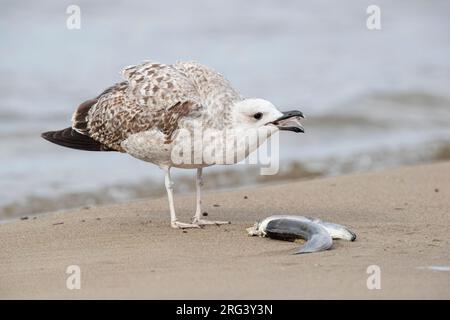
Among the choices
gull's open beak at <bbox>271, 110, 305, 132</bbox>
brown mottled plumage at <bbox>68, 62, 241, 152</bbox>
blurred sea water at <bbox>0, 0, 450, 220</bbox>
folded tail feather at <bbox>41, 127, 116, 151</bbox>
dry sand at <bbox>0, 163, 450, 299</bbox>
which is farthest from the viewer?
blurred sea water at <bbox>0, 0, 450, 220</bbox>

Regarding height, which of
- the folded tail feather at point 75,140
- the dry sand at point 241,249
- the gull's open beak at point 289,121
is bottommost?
the dry sand at point 241,249

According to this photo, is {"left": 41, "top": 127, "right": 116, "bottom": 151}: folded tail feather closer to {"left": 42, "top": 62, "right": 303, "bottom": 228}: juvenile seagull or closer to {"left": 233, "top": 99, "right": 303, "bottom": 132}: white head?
{"left": 42, "top": 62, "right": 303, "bottom": 228}: juvenile seagull

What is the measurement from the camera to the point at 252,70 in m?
18.0

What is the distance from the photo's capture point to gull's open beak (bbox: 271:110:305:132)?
7422mm

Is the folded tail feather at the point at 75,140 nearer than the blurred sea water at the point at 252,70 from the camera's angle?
Yes

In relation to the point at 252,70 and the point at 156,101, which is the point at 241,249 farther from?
the point at 252,70

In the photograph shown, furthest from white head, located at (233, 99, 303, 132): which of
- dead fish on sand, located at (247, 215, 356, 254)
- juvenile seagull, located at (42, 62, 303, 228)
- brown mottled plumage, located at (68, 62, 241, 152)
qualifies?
dead fish on sand, located at (247, 215, 356, 254)

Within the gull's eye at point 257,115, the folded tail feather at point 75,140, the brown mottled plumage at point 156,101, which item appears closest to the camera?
the gull's eye at point 257,115

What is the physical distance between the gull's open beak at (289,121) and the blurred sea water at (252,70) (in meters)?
3.99

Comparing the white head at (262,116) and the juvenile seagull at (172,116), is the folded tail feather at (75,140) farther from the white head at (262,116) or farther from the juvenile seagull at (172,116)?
the white head at (262,116)

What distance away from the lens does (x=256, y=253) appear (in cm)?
691

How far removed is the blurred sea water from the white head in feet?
12.2

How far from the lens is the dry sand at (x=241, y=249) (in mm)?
5852

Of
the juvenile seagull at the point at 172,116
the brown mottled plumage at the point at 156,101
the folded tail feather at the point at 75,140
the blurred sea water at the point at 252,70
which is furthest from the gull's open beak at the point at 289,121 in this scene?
the blurred sea water at the point at 252,70
